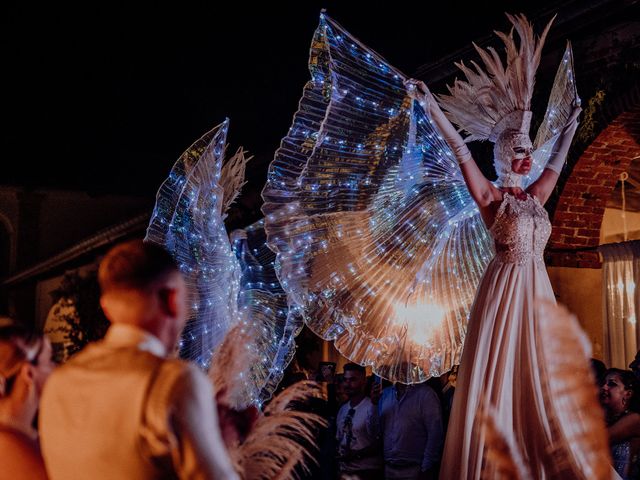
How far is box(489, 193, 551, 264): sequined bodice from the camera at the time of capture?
186 inches

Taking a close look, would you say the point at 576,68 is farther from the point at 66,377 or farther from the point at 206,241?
the point at 66,377

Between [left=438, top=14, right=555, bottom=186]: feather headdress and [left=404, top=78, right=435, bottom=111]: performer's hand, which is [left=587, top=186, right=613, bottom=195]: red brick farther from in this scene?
[left=404, top=78, right=435, bottom=111]: performer's hand

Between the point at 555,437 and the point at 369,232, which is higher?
the point at 369,232

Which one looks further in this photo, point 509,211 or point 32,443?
point 509,211

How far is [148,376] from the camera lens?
6.50ft

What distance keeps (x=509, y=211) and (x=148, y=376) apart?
10.3 feet

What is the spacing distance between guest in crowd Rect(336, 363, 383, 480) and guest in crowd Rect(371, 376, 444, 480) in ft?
0.52

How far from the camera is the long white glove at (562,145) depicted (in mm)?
5023

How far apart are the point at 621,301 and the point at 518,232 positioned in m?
4.43

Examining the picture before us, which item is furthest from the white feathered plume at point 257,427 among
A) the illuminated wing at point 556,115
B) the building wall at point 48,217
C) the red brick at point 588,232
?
the building wall at point 48,217

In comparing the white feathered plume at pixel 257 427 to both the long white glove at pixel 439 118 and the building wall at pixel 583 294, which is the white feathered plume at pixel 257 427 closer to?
the long white glove at pixel 439 118

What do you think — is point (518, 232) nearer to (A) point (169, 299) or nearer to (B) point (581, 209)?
(A) point (169, 299)

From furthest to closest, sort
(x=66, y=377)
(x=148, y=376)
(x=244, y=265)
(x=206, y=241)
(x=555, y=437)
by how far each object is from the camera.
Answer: (x=244, y=265), (x=206, y=241), (x=555, y=437), (x=66, y=377), (x=148, y=376)

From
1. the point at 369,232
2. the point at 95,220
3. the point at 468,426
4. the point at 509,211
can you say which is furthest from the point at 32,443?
the point at 95,220
